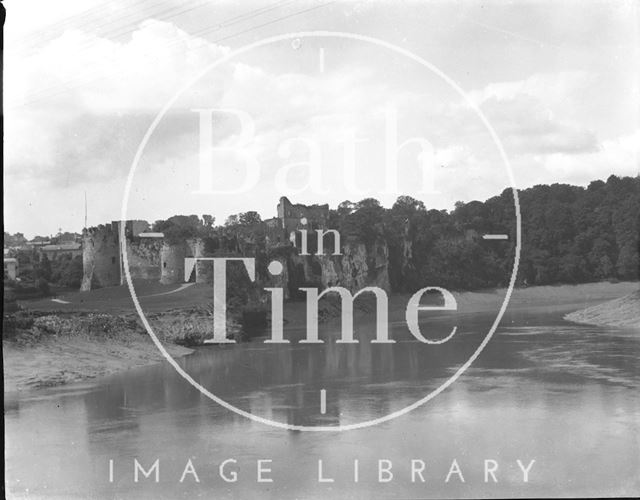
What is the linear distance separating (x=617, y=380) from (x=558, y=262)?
16.4 feet

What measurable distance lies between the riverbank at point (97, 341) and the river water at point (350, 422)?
35 centimetres

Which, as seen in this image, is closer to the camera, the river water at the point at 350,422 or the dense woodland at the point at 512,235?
the river water at the point at 350,422

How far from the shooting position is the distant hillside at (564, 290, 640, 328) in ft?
45.5

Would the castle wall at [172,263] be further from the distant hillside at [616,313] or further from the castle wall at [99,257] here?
the distant hillside at [616,313]

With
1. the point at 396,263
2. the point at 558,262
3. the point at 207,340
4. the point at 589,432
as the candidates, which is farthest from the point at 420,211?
the point at 589,432

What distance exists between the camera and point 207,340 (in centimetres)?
1263

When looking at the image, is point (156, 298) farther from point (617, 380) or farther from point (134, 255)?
point (617, 380)

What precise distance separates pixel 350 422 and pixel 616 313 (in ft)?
24.4

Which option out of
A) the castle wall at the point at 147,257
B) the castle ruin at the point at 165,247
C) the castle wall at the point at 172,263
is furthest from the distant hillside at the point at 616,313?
the castle wall at the point at 147,257

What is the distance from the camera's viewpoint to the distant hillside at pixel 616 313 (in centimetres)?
1388

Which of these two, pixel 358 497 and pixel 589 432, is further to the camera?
pixel 589 432

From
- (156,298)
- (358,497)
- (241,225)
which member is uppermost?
(241,225)

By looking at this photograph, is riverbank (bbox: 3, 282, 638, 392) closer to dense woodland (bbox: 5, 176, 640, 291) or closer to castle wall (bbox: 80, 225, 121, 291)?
castle wall (bbox: 80, 225, 121, 291)

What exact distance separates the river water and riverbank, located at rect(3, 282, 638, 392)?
0.35 metres
